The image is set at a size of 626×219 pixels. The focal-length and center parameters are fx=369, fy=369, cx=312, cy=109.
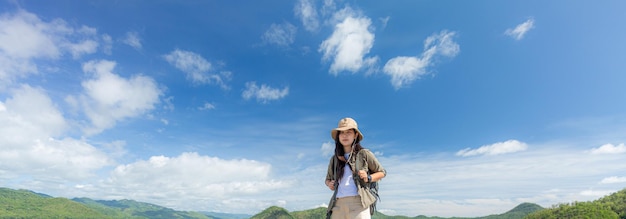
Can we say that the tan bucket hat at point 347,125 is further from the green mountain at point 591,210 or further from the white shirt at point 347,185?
the green mountain at point 591,210

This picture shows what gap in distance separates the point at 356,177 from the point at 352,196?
0.33 metres

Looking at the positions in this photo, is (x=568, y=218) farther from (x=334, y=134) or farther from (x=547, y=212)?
(x=334, y=134)

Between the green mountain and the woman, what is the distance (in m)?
160

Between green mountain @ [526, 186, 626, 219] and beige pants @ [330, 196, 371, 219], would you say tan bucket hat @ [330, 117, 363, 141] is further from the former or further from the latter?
green mountain @ [526, 186, 626, 219]

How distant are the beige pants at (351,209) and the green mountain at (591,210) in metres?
160

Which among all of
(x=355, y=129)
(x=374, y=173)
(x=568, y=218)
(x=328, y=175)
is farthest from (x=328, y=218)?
(x=568, y=218)

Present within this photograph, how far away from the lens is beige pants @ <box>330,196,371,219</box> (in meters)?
5.96

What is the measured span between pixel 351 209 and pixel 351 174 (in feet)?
1.85

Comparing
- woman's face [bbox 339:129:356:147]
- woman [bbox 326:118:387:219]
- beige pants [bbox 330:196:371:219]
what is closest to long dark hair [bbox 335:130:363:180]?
woman [bbox 326:118:387:219]

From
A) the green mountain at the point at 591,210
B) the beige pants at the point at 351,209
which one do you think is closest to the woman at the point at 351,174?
the beige pants at the point at 351,209

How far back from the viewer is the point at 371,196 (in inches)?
237

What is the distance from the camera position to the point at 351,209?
6.02 meters

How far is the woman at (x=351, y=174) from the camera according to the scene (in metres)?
5.97

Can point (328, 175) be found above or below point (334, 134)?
below
